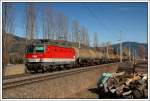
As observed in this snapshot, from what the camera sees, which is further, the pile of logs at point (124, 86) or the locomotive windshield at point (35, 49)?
the locomotive windshield at point (35, 49)

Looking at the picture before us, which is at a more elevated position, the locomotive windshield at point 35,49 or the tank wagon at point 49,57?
the locomotive windshield at point 35,49

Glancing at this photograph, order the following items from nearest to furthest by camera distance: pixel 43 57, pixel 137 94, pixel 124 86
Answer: pixel 137 94 < pixel 124 86 < pixel 43 57

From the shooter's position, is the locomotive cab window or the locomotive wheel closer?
the locomotive wheel

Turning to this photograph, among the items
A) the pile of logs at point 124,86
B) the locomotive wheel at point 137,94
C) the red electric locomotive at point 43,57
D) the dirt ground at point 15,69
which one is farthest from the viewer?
the dirt ground at point 15,69

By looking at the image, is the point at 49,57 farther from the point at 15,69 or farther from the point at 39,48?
the point at 15,69

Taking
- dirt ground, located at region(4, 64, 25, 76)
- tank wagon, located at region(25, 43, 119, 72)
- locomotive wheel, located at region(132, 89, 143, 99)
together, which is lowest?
locomotive wheel, located at region(132, 89, 143, 99)

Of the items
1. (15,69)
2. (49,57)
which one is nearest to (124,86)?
(49,57)

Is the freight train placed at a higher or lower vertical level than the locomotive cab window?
lower

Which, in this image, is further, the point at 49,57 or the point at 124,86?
the point at 49,57

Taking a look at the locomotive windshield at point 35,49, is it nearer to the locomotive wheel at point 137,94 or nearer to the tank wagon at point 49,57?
the tank wagon at point 49,57

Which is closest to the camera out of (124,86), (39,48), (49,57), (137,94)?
(137,94)

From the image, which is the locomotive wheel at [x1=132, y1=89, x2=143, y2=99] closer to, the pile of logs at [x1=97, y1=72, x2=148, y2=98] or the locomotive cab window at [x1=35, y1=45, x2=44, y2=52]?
the pile of logs at [x1=97, y1=72, x2=148, y2=98]

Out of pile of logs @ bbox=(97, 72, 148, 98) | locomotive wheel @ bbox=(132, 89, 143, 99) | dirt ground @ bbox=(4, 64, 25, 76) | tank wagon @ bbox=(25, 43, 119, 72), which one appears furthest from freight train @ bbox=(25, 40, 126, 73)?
locomotive wheel @ bbox=(132, 89, 143, 99)

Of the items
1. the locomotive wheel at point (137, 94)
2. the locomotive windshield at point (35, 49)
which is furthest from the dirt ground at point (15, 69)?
the locomotive wheel at point (137, 94)
